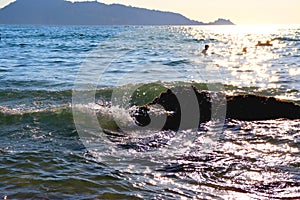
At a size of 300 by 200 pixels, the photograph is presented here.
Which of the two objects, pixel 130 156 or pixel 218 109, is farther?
pixel 218 109

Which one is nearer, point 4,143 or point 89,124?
point 4,143

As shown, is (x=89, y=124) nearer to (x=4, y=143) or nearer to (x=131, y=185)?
(x=4, y=143)

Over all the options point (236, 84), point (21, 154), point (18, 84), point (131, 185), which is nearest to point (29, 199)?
point (131, 185)

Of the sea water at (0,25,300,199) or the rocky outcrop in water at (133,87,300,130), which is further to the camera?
the rocky outcrop in water at (133,87,300,130)

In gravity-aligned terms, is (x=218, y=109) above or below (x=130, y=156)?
above

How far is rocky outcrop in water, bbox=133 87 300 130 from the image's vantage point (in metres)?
8.70

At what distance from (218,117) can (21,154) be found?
14.3 feet

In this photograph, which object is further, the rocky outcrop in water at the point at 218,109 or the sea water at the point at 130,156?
the rocky outcrop in water at the point at 218,109

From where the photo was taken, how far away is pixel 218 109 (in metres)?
8.93

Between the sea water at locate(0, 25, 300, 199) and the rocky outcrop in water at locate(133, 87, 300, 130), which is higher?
the rocky outcrop in water at locate(133, 87, 300, 130)

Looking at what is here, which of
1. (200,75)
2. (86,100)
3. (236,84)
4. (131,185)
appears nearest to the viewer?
(131,185)

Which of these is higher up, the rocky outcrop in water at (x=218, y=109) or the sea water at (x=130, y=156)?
the rocky outcrop in water at (x=218, y=109)

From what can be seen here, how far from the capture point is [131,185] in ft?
18.4

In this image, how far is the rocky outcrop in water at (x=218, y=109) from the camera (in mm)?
8703
